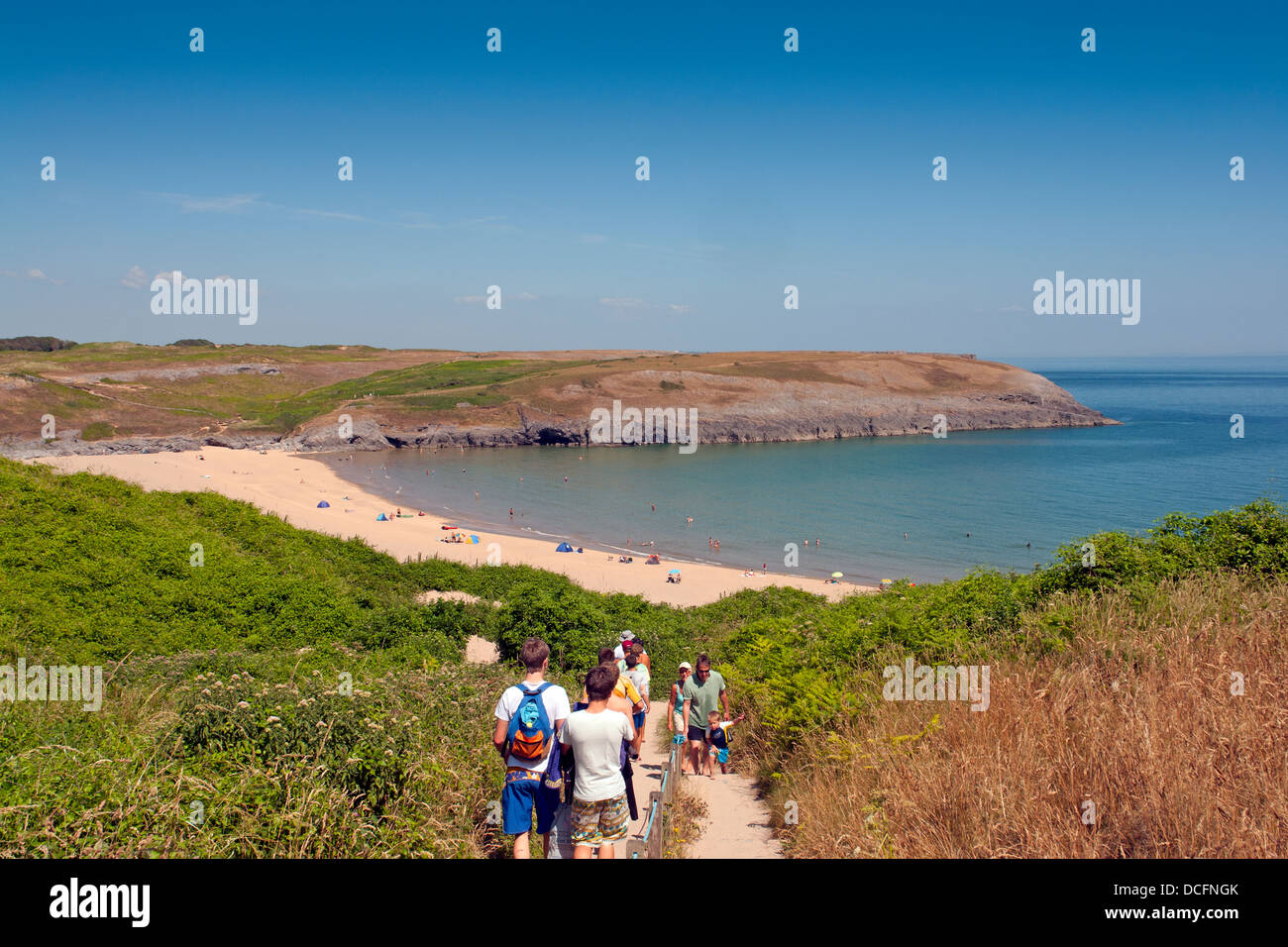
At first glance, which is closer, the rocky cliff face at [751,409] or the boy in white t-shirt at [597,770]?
the boy in white t-shirt at [597,770]

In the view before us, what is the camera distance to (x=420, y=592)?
20.0 m

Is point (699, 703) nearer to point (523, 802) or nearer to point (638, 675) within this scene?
point (638, 675)

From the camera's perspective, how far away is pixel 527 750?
5.25m

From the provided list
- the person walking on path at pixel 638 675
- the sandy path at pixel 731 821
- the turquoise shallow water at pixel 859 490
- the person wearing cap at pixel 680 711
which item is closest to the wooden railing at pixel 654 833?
the sandy path at pixel 731 821

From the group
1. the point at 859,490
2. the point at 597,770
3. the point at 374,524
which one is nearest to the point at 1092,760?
the point at 597,770

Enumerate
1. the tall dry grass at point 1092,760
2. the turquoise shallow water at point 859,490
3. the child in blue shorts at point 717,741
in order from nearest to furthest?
the tall dry grass at point 1092,760, the child in blue shorts at point 717,741, the turquoise shallow water at point 859,490

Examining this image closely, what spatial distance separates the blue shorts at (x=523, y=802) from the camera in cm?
525

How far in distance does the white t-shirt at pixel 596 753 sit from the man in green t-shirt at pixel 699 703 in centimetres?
362

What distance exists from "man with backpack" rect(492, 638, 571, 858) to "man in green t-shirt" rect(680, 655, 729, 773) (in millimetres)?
3450

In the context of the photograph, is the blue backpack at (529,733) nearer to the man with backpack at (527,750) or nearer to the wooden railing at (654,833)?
the man with backpack at (527,750)

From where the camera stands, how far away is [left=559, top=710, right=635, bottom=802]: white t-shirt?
4.98 meters

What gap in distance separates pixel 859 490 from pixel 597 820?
59059 millimetres

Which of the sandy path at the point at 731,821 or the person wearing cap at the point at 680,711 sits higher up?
the person wearing cap at the point at 680,711
